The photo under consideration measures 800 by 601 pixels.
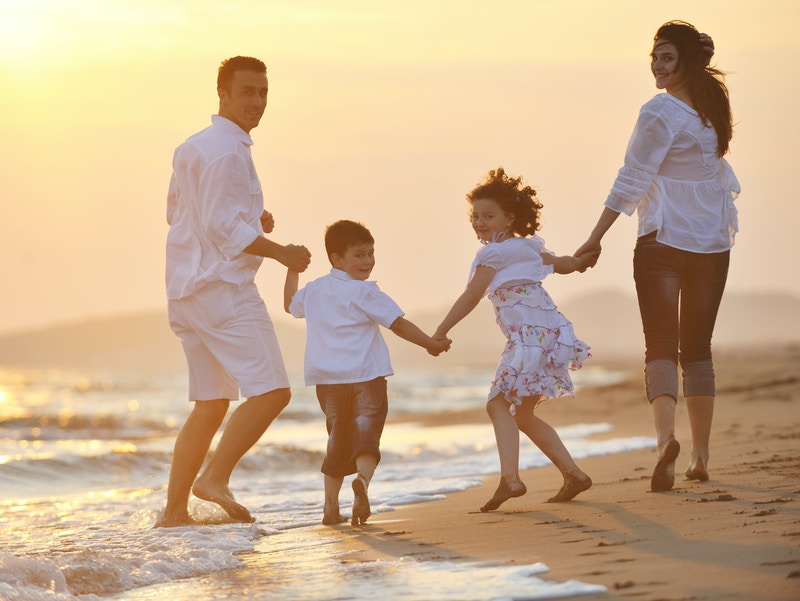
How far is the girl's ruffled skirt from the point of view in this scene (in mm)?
5184

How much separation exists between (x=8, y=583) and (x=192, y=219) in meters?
2.00

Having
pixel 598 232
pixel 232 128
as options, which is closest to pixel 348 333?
pixel 232 128

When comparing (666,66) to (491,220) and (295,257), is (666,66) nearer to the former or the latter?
(491,220)

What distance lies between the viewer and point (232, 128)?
5.36 meters

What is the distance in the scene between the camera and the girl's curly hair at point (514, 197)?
17.8 feet

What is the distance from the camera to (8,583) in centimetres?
379

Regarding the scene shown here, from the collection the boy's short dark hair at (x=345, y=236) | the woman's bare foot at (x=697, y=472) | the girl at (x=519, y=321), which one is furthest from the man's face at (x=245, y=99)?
the woman's bare foot at (x=697, y=472)

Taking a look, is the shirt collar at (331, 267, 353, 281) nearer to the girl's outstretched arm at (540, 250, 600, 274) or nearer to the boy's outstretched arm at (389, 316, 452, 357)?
the boy's outstretched arm at (389, 316, 452, 357)

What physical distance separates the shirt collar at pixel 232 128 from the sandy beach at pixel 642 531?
1850mm

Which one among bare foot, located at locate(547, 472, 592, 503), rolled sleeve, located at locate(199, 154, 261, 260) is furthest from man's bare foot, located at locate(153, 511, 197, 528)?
bare foot, located at locate(547, 472, 592, 503)

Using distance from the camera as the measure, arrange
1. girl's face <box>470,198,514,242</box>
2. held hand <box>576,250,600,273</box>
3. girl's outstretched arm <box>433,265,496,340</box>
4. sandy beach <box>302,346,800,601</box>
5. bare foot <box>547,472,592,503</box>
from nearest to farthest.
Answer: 1. sandy beach <box>302,346,800,601</box>
2. bare foot <box>547,472,592,503</box>
3. girl's outstretched arm <box>433,265,496,340</box>
4. girl's face <box>470,198,514,242</box>
5. held hand <box>576,250,600,273</box>

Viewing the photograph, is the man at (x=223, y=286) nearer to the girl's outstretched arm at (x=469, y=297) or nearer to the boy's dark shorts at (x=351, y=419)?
the boy's dark shorts at (x=351, y=419)

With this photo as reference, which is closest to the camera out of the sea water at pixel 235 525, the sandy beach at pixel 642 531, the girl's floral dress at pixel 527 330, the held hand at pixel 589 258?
the sandy beach at pixel 642 531

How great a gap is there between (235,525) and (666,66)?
2.96 meters
